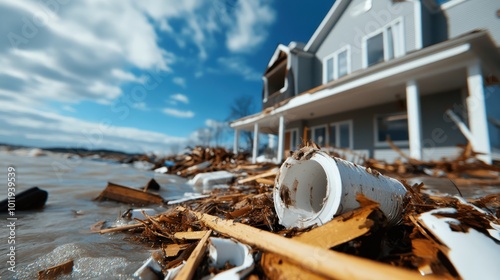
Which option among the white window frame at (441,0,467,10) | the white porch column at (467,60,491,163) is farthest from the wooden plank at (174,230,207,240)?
the white window frame at (441,0,467,10)

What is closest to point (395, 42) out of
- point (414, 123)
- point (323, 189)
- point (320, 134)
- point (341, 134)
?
point (341, 134)

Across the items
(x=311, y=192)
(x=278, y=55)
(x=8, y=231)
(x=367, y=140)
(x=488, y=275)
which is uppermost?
(x=278, y=55)

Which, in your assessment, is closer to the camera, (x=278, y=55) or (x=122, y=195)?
(x=122, y=195)

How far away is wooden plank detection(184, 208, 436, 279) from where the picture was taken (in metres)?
0.78

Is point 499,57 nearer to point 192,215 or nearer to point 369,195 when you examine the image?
point 369,195

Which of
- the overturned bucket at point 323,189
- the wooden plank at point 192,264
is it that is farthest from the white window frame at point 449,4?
the wooden plank at point 192,264

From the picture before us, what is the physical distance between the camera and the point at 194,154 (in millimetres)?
9820

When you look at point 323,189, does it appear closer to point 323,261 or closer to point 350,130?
point 323,261

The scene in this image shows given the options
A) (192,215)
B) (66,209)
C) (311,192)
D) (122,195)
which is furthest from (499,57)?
(66,209)

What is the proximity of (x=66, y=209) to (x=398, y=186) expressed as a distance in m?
3.69

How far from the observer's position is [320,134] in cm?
1164

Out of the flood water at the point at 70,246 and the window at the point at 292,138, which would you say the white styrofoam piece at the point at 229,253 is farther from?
the window at the point at 292,138

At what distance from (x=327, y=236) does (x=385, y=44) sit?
10.3 metres

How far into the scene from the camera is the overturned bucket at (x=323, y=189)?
1.23 m
